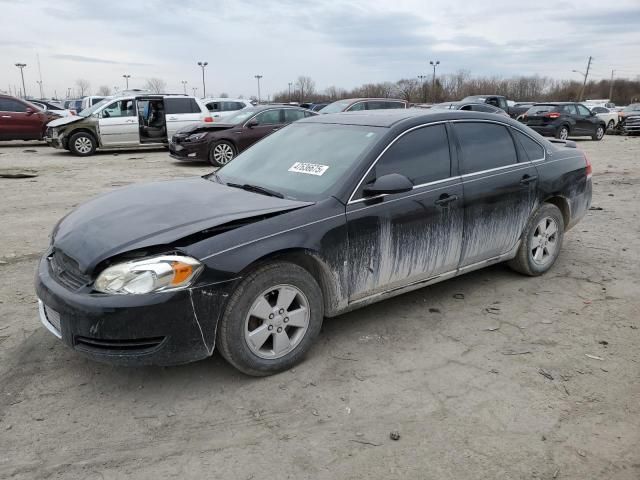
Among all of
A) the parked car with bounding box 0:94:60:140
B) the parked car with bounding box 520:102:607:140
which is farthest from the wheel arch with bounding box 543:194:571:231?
the parked car with bounding box 0:94:60:140

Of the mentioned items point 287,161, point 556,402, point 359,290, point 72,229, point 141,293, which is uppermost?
point 287,161

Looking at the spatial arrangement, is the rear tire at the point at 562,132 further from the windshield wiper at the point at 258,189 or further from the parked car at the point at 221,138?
the windshield wiper at the point at 258,189

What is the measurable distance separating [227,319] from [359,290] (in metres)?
1.03

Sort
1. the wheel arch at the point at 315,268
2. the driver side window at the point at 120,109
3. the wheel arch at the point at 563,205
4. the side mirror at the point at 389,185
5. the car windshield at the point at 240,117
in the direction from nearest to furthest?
the wheel arch at the point at 315,268, the side mirror at the point at 389,185, the wheel arch at the point at 563,205, the car windshield at the point at 240,117, the driver side window at the point at 120,109

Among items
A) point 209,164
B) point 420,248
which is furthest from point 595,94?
point 420,248

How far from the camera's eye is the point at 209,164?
44.6 feet

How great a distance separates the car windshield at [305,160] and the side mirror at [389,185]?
22cm

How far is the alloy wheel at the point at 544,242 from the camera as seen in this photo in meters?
4.95

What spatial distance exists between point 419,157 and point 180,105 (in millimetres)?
14058

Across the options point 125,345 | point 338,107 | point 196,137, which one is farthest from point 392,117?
point 338,107

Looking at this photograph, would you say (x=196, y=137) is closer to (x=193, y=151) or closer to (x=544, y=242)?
(x=193, y=151)

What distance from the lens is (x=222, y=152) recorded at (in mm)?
13133

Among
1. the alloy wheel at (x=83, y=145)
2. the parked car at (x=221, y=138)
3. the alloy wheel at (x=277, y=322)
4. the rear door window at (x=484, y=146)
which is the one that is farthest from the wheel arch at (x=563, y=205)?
the alloy wheel at (x=83, y=145)

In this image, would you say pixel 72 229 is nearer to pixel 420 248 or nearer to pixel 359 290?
pixel 359 290
